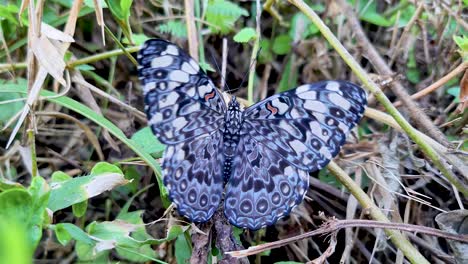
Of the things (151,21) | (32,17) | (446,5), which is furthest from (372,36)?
(32,17)

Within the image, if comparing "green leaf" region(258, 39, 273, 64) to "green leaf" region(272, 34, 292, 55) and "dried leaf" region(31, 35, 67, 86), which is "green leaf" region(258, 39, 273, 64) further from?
"dried leaf" region(31, 35, 67, 86)

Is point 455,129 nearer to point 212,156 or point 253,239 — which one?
point 253,239

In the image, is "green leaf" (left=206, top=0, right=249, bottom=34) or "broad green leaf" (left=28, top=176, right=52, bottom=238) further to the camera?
"green leaf" (left=206, top=0, right=249, bottom=34)

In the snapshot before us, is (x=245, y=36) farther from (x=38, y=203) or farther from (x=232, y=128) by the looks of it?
(x=38, y=203)

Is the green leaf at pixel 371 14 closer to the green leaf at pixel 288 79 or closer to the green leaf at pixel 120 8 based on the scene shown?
the green leaf at pixel 288 79

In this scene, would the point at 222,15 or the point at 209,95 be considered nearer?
the point at 209,95

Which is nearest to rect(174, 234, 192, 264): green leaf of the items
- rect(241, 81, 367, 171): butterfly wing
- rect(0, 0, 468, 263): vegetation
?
rect(0, 0, 468, 263): vegetation

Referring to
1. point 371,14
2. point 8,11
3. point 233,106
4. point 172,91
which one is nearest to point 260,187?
point 233,106

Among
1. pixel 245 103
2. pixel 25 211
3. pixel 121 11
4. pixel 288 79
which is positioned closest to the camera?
pixel 25 211
